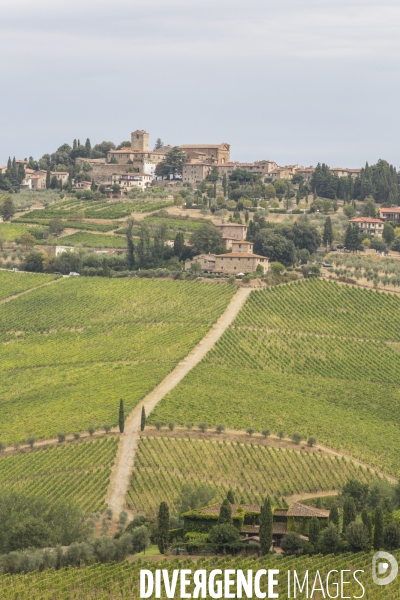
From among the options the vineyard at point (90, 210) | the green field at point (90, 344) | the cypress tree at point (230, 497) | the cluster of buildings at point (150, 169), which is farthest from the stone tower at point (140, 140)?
the cypress tree at point (230, 497)

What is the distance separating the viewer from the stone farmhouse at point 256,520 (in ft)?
174

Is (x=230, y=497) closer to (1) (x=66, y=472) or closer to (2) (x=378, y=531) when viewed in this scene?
(2) (x=378, y=531)

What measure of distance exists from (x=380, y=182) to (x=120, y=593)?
90081 millimetres

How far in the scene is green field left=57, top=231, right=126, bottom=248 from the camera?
10825 cm

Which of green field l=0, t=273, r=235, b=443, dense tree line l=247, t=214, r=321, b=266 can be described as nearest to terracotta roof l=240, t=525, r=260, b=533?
green field l=0, t=273, r=235, b=443

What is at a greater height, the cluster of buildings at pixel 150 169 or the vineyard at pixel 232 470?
the cluster of buildings at pixel 150 169

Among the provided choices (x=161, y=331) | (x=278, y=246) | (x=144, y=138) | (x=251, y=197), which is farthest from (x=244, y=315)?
(x=144, y=138)

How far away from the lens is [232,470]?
6384 centimetres

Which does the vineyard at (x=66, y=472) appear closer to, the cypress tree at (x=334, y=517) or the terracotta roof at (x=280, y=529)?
the terracotta roof at (x=280, y=529)

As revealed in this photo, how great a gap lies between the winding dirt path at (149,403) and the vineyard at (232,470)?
49cm

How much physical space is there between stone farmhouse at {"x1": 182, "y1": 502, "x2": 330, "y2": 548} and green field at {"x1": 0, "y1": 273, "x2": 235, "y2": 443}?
1516 centimetres

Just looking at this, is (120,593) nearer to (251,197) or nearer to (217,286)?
(217,286)

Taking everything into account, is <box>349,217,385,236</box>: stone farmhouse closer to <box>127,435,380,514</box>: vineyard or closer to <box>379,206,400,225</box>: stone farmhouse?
<box>379,206,400,225</box>: stone farmhouse

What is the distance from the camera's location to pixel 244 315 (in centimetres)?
8756
